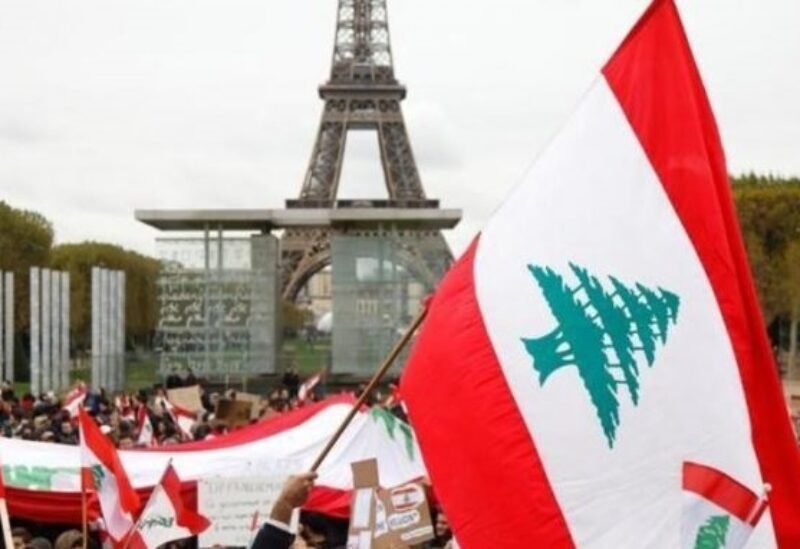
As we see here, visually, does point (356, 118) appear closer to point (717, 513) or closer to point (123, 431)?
point (123, 431)

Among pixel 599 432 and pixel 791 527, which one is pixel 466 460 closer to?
pixel 599 432

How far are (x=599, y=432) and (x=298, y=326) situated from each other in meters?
115

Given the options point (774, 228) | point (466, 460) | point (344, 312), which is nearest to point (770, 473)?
point (466, 460)

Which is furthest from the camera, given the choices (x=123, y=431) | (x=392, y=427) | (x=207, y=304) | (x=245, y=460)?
(x=207, y=304)

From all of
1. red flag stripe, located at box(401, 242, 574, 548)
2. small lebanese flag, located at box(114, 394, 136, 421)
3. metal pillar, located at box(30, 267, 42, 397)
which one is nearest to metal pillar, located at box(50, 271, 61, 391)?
metal pillar, located at box(30, 267, 42, 397)

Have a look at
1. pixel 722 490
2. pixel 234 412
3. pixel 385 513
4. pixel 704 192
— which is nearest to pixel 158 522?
pixel 385 513

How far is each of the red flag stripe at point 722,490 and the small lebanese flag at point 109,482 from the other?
179 inches

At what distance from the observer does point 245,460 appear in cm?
1179

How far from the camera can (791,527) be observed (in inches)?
197

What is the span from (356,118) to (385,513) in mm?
67959

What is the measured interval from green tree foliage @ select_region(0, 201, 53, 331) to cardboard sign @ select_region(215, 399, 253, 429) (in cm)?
4084

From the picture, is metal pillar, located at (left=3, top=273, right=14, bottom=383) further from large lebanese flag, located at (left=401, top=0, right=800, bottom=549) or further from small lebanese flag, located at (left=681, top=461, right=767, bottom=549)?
small lebanese flag, located at (left=681, top=461, right=767, bottom=549)

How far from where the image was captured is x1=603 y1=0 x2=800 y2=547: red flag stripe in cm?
497

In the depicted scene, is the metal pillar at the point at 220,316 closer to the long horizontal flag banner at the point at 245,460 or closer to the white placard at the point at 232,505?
the long horizontal flag banner at the point at 245,460
